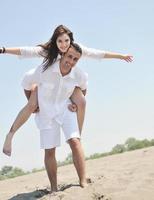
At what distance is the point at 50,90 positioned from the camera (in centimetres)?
628

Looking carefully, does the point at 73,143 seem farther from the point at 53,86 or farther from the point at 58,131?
the point at 53,86

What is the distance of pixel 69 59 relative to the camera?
6.34m

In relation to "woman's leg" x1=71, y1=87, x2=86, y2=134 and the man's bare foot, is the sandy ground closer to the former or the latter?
the man's bare foot

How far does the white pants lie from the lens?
6.30 meters

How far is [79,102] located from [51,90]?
1.45 ft

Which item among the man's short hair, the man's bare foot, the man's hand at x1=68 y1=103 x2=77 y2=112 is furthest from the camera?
the man's hand at x1=68 y1=103 x2=77 y2=112

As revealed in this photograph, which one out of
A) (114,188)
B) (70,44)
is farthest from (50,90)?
(114,188)

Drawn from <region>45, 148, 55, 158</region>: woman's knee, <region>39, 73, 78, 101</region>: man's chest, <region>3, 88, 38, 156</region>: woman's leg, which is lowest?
<region>45, 148, 55, 158</region>: woman's knee

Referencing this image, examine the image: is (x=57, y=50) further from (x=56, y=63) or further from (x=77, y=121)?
(x=77, y=121)

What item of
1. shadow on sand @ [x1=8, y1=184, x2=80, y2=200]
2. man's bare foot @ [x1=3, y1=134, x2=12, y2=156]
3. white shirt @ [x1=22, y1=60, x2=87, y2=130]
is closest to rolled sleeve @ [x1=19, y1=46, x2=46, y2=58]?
white shirt @ [x1=22, y1=60, x2=87, y2=130]

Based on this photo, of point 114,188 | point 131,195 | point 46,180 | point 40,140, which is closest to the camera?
point 131,195

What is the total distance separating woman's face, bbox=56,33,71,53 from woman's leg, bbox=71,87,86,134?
0.54 metres

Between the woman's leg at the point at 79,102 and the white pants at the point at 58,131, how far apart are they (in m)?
0.16

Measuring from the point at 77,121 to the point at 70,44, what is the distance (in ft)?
3.17
